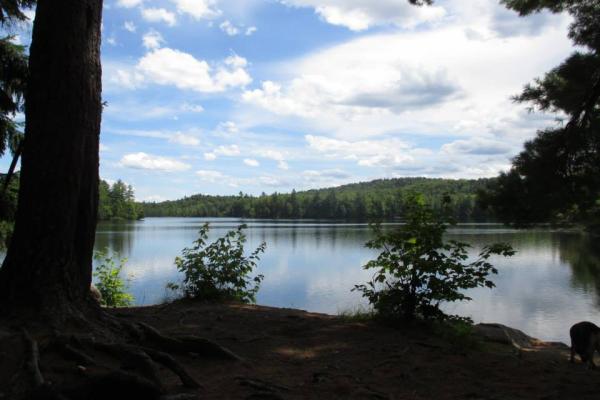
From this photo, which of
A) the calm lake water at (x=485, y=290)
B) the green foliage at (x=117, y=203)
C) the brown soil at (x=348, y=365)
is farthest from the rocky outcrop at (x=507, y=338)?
the green foliage at (x=117, y=203)

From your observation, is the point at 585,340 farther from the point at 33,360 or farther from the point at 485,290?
the point at 485,290

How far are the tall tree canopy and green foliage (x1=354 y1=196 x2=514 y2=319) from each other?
1.66 meters

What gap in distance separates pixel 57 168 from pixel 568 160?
701cm

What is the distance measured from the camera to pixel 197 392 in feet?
11.9

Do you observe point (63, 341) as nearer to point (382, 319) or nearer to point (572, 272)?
point (382, 319)

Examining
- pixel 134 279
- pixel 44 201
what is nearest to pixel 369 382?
pixel 44 201

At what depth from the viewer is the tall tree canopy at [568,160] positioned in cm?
733

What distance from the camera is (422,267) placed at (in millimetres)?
5984

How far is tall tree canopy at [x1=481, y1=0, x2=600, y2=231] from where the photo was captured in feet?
24.1

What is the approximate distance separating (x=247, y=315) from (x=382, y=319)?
179 centimetres

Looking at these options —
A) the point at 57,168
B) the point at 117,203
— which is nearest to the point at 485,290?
the point at 57,168

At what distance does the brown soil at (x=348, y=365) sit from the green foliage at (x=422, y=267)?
301mm

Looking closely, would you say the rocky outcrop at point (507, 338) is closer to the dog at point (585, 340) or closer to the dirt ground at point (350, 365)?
the dog at point (585, 340)

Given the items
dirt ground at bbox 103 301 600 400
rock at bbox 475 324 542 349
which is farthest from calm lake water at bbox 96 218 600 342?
dirt ground at bbox 103 301 600 400
